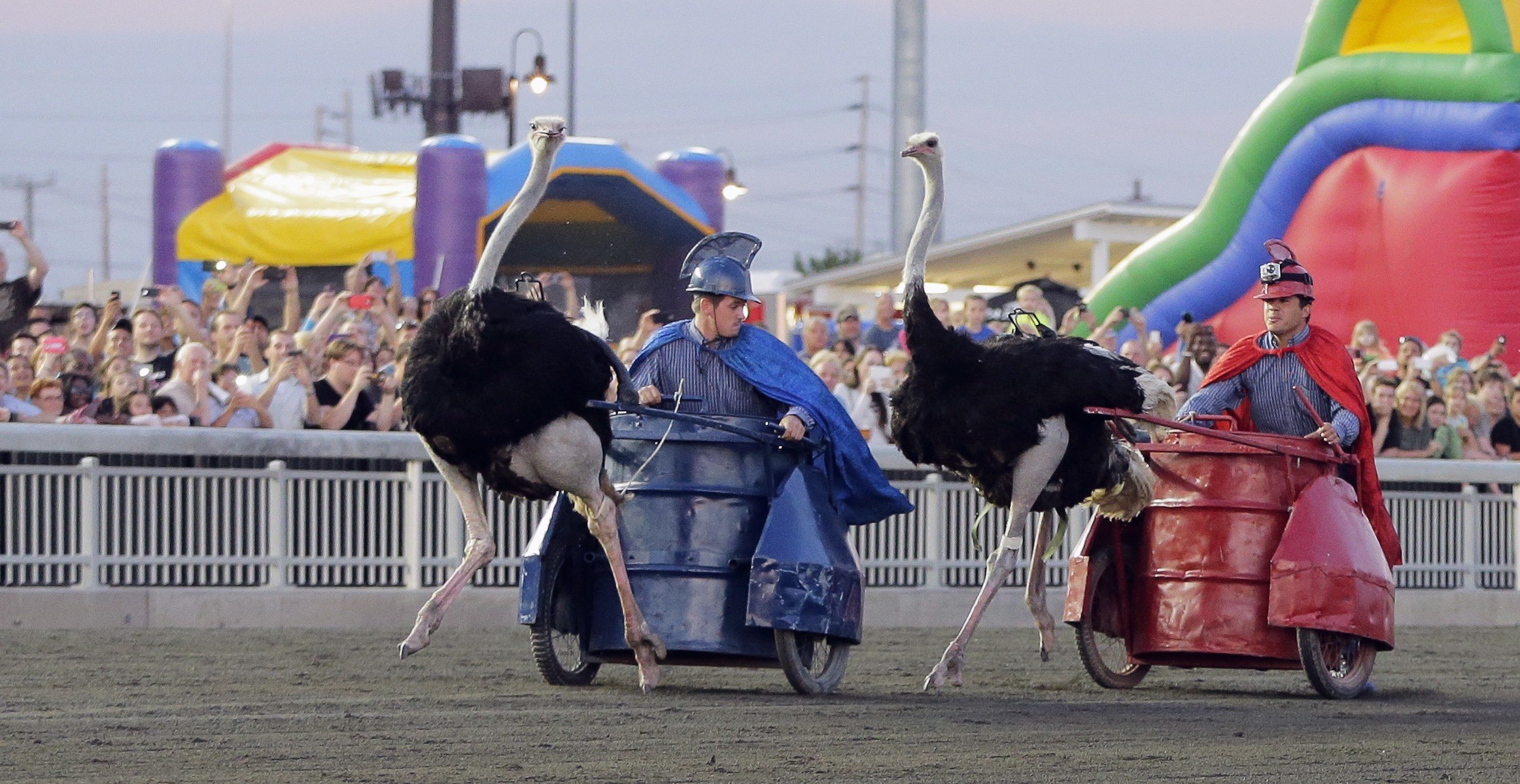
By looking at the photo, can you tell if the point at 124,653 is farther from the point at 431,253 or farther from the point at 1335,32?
the point at 1335,32

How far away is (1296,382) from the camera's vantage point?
10.8 m

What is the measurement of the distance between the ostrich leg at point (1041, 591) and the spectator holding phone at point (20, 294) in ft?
25.7

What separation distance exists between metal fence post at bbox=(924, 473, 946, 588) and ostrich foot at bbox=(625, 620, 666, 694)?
598 centimetres

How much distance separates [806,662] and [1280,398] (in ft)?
8.92

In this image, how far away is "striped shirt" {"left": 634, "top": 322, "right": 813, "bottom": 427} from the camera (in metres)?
10.2

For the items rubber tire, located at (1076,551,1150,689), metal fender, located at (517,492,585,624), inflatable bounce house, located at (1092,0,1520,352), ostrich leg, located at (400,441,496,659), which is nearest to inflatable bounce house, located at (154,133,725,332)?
inflatable bounce house, located at (1092,0,1520,352)

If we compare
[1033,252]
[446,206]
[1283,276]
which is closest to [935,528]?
[1283,276]

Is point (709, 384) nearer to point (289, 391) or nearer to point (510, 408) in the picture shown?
point (510, 408)

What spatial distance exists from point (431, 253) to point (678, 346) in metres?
16.4

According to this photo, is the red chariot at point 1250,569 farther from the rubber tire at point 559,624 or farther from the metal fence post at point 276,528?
the metal fence post at point 276,528

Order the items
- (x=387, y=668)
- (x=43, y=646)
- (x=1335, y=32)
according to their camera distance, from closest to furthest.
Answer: (x=387, y=668) < (x=43, y=646) < (x=1335, y=32)

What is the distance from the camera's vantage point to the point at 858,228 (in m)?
96.4

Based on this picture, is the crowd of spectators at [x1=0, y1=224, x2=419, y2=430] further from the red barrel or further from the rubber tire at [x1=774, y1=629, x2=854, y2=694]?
the red barrel

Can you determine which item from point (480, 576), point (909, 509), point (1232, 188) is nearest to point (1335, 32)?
point (1232, 188)
